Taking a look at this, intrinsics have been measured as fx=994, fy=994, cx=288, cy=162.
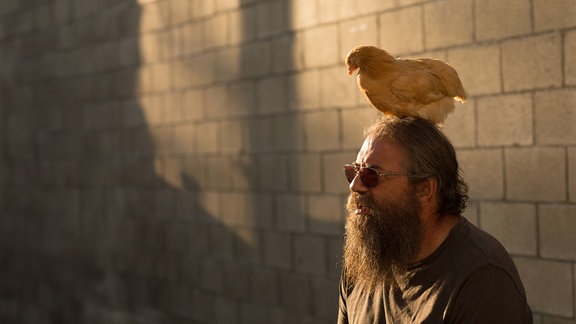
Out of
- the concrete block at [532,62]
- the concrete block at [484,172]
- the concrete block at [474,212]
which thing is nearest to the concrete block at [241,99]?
the concrete block at [484,172]

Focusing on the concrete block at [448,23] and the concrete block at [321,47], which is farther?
the concrete block at [321,47]

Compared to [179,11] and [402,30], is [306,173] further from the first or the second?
[179,11]

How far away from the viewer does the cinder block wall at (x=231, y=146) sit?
5031mm

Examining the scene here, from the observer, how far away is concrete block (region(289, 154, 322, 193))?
677 centimetres

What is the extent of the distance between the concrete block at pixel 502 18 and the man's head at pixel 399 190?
176 centimetres

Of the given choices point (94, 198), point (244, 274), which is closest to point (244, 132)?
point (244, 274)

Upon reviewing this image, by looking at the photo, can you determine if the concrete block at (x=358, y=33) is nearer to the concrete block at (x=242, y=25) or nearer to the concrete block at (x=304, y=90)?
the concrete block at (x=304, y=90)

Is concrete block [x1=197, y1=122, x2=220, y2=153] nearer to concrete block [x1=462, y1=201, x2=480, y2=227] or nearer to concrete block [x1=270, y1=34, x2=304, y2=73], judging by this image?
concrete block [x1=270, y1=34, x2=304, y2=73]

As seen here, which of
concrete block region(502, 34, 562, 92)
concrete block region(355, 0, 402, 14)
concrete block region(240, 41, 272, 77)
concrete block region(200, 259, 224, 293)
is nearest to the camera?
concrete block region(502, 34, 562, 92)

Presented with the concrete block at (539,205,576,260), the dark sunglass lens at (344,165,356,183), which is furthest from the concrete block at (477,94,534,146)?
the dark sunglass lens at (344,165,356,183)

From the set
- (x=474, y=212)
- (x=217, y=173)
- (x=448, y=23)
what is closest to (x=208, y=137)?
(x=217, y=173)

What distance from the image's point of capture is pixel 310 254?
22.5 feet

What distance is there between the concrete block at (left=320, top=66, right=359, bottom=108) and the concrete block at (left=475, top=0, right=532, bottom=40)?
3.89ft

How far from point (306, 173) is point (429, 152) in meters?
3.52
